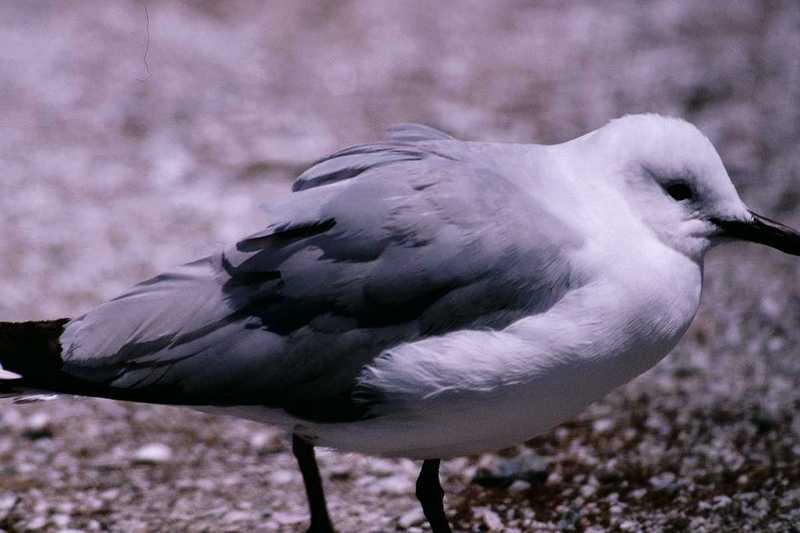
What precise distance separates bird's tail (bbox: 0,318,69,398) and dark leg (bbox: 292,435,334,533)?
2.33 ft

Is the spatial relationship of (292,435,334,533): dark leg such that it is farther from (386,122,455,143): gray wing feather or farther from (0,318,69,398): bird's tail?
(386,122,455,143): gray wing feather

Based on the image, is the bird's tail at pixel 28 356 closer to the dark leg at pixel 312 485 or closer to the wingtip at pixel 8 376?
the wingtip at pixel 8 376

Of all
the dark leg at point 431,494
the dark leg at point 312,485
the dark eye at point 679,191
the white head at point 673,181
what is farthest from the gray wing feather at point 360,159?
the dark leg at point 431,494

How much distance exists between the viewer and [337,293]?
2777 millimetres

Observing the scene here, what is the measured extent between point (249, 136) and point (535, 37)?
2219mm

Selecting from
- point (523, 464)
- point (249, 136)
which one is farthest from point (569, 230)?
point (249, 136)

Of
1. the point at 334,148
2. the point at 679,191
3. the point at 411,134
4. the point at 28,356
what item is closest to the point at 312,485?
the point at 28,356

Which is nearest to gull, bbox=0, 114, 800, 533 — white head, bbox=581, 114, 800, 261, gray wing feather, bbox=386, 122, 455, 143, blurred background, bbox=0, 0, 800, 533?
white head, bbox=581, 114, 800, 261

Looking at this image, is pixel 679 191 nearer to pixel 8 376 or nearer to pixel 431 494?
pixel 431 494

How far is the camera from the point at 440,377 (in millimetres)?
2664

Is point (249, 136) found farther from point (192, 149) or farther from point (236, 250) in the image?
point (236, 250)

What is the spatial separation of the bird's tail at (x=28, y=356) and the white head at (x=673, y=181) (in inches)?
60.9

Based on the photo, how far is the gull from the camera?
2.69 m

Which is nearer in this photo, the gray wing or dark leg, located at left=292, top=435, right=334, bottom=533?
the gray wing
